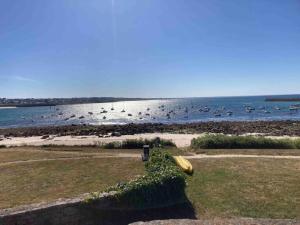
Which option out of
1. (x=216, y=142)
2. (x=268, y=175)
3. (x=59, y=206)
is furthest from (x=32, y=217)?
(x=216, y=142)

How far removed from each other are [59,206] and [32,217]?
852mm

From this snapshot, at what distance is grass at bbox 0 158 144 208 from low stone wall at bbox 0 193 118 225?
3358 millimetres

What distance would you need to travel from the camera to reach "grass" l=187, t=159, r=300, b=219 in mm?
12930

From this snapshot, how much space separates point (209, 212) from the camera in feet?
A: 42.3

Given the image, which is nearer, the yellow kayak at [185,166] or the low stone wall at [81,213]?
the low stone wall at [81,213]

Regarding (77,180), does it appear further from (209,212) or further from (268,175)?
(268,175)

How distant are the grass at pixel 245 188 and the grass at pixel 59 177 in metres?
3.87

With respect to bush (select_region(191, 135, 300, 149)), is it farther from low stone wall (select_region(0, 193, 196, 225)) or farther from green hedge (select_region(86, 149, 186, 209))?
low stone wall (select_region(0, 193, 196, 225))

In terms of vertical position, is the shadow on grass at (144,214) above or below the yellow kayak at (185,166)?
below

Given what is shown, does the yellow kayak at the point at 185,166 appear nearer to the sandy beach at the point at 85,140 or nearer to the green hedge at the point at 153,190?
the green hedge at the point at 153,190

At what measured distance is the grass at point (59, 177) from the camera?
15.0 m

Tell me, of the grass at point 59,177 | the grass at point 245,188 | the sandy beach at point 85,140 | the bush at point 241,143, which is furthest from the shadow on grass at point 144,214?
the sandy beach at point 85,140

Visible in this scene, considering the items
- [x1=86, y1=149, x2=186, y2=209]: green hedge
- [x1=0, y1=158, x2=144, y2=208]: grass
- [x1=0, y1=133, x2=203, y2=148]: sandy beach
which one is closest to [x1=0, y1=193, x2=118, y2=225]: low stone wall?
[x1=86, y1=149, x2=186, y2=209]: green hedge

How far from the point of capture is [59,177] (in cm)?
1795
